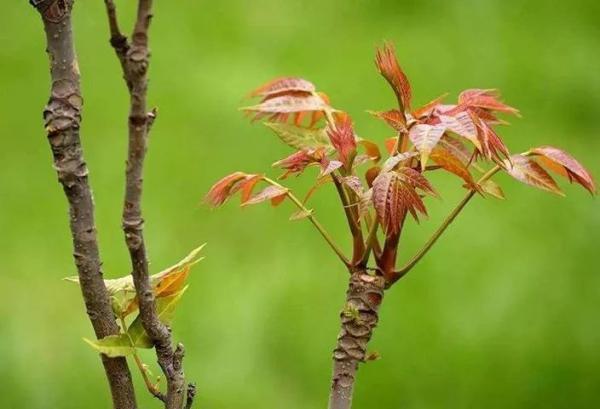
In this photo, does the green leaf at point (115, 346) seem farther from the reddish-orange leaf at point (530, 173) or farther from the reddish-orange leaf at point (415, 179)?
the reddish-orange leaf at point (530, 173)

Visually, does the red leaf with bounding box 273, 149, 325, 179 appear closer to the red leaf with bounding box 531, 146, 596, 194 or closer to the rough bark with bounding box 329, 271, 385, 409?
the rough bark with bounding box 329, 271, 385, 409

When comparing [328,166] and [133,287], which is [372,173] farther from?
[133,287]

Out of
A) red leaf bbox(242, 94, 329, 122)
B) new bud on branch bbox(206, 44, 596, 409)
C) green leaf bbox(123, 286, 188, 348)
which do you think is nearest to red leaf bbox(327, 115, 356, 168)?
new bud on branch bbox(206, 44, 596, 409)

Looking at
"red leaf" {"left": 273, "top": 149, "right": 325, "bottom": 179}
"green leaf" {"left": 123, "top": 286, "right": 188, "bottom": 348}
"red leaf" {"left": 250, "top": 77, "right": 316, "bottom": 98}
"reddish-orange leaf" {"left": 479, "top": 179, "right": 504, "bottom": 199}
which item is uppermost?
"red leaf" {"left": 250, "top": 77, "right": 316, "bottom": 98}

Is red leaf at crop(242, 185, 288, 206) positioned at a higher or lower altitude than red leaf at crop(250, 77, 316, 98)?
A: lower

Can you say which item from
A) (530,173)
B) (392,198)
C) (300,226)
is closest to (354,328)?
(392,198)

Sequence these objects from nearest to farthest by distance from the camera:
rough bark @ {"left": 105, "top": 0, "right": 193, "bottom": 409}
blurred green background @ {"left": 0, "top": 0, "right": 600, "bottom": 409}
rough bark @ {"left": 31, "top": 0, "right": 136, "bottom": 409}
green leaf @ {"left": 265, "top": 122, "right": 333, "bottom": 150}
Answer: rough bark @ {"left": 105, "top": 0, "right": 193, "bottom": 409} → rough bark @ {"left": 31, "top": 0, "right": 136, "bottom": 409} → green leaf @ {"left": 265, "top": 122, "right": 333, "bottom": 150} → blurred green background @ {"left": 0, "top": 0, "right": 600, "bottom": 409}
